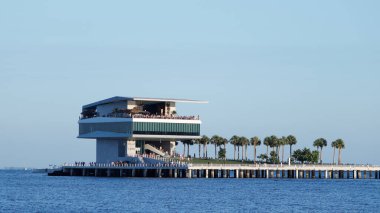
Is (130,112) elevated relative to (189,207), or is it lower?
elevated

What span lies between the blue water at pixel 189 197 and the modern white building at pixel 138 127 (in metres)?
16.4

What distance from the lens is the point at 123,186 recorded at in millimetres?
131500

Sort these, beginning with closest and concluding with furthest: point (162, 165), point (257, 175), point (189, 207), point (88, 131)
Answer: point (189, 207) → point (162, 165) → point (257, 175) → point (88, 131)

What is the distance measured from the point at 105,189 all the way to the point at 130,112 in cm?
3971

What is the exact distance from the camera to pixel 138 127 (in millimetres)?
161875

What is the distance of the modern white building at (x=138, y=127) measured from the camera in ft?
533

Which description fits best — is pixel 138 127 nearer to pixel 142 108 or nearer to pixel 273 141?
pixel 142 108

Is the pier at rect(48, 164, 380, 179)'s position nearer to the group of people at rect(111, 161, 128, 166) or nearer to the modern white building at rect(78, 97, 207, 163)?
the group of people at rect(111, 161, 128, 166)

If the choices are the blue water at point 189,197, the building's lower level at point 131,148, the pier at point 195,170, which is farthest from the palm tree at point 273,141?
the blue water at point 189,197

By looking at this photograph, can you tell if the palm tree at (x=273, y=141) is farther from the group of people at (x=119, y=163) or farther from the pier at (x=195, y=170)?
the group of people at (x=119, y=163)

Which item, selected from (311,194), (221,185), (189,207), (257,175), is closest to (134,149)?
(257,175)

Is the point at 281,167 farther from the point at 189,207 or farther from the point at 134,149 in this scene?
the point at 189,207

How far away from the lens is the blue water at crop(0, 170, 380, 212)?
9744 cm

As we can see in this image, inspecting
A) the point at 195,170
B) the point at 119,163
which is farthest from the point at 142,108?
the point at 195,170
